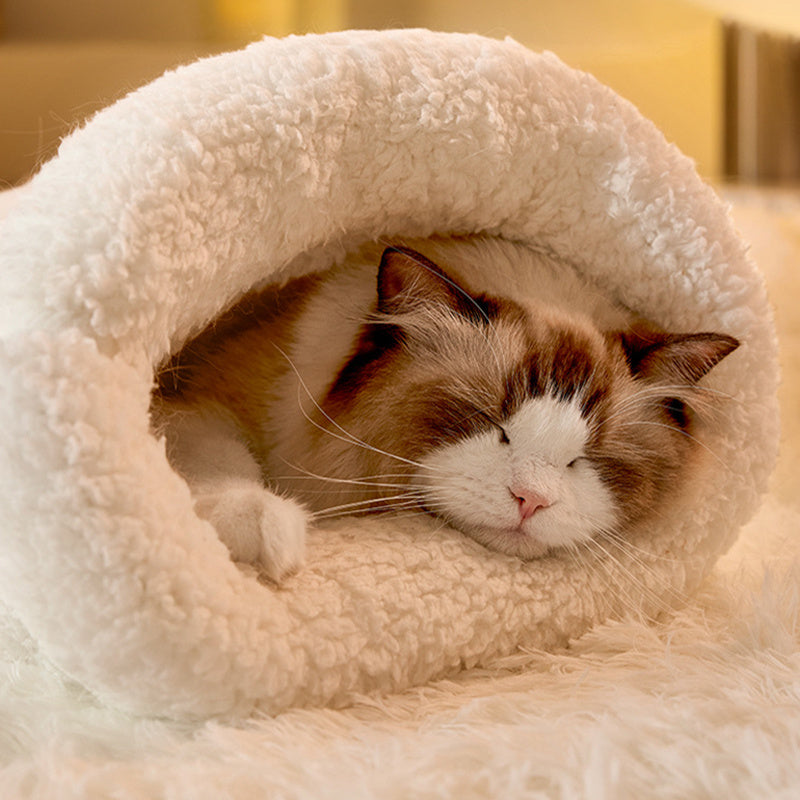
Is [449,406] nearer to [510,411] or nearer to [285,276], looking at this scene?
[510,411]

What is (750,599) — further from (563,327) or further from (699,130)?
(699,130)

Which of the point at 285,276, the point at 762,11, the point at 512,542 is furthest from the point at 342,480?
the point at 762,11

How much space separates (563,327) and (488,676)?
379 mm

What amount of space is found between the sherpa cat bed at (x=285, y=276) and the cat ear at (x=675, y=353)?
7 centimetres

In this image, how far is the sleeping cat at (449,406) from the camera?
902 millimetres

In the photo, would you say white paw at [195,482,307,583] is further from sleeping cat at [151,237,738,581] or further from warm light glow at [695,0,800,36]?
warm light glow at [695,0,800,36]

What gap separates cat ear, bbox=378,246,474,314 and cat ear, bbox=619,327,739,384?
0.66ft

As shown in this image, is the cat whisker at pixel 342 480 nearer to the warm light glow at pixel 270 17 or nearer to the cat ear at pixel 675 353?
the cat ear at pixel 675 353

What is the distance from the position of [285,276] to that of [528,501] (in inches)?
17.3

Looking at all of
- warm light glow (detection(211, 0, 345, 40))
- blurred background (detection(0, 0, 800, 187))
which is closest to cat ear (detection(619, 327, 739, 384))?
blurred background (detection(0, 0, 800, 187))

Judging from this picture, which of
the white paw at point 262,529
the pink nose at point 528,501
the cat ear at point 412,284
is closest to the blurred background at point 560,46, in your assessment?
the cat ear at point 412,284

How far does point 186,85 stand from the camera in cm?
84

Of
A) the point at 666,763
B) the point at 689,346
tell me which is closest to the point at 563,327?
the point at 689,346

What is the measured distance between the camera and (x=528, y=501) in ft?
2.89
